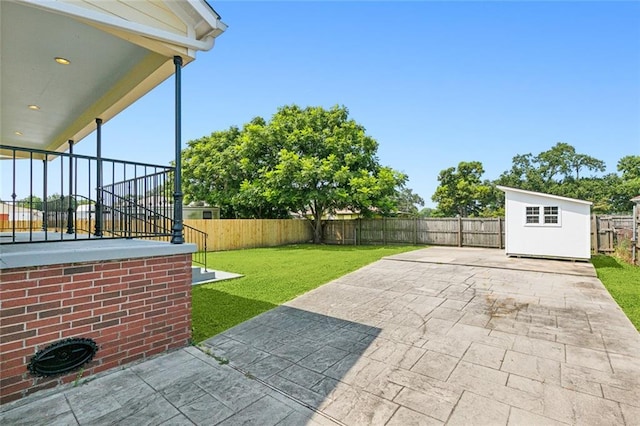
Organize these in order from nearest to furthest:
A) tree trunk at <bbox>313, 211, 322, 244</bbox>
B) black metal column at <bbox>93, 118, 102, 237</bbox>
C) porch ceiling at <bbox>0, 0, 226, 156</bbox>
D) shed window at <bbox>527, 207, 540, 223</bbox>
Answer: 1. porch ceiling at <bbox>0, 0, 226, 156</bbox>
2. black metal column at <bbox>93, 118, 102, 237</bbox>
3. shed window at <bbox>527, 207, 540, 223</bbox>
4. tree trunk at <bbox>313, 211, 322, 244</bbox>

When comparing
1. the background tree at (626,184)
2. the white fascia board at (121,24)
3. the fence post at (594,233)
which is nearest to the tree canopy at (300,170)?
the fence post at (594,233)

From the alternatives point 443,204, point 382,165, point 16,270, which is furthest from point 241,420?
point 443,204

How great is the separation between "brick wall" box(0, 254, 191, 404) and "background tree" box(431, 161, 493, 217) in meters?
31.6

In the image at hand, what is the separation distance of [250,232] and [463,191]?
952 inches

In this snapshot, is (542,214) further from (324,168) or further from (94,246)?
(94,246)

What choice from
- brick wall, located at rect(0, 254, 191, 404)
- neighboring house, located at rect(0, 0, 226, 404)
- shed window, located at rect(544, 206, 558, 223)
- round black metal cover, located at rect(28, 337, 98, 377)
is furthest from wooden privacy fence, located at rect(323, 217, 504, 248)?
round black metal cover, located at rect(28, 337, 98, 377)

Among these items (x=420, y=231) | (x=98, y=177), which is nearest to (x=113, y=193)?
(x=98, y=177)

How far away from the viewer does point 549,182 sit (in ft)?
130

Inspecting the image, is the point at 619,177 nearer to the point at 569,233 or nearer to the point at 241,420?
the point at 569,233

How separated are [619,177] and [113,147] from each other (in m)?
49.1

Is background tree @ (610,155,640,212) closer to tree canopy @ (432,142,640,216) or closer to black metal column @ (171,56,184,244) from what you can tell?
tree canopy @ (432,142,640,216)

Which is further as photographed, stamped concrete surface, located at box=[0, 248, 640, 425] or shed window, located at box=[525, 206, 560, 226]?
shed window, located at box=[525, 206, 560, 226]

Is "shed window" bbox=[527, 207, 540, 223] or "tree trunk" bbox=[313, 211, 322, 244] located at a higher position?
"shed window" bbox=[527, 207, 540, 223]

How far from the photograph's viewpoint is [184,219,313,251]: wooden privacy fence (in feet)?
42.9
